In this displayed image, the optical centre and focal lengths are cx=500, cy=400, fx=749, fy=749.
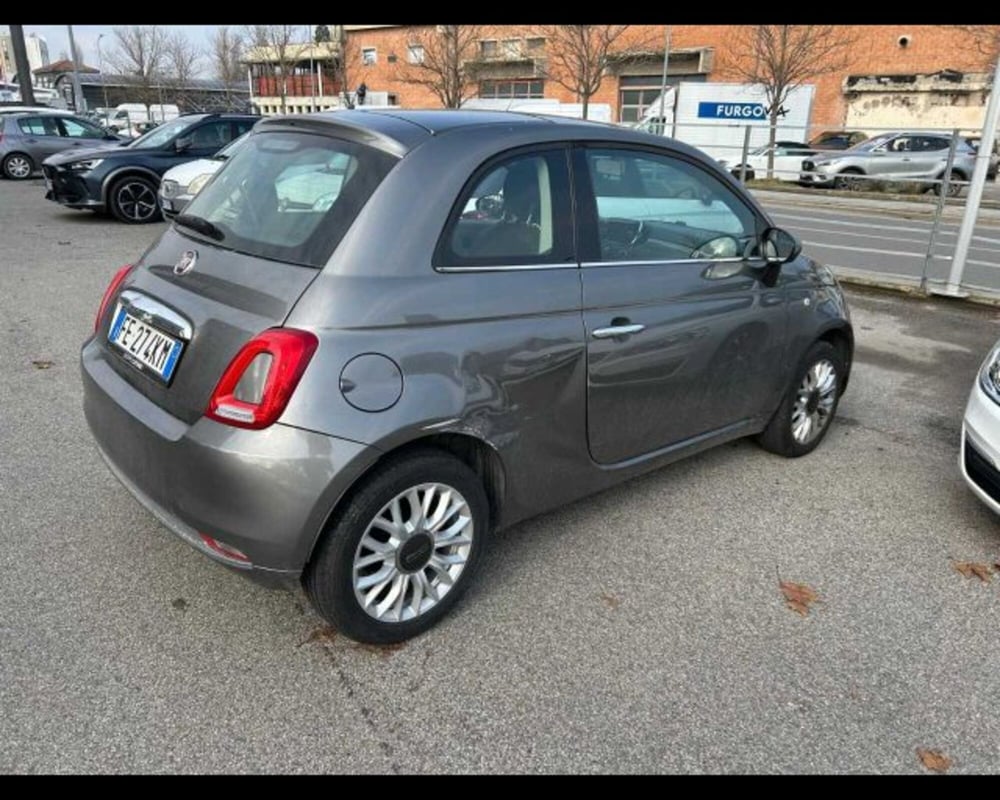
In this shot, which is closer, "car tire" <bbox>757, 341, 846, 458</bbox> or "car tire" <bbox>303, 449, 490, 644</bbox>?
"car tire" <bbox>303, 449, 490, 644</bbox>

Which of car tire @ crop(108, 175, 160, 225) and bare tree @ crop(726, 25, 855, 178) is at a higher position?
bare tree @ crop(726, 25, 855, 178)

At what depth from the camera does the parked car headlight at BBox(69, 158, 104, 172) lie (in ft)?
35.6

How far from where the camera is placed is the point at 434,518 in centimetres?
249

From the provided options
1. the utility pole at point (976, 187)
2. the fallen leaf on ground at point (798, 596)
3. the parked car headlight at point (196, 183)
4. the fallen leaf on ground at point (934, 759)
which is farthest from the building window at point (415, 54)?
the fallen leaf on ground at point (934, 759)

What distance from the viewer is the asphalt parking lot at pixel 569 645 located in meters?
2.12

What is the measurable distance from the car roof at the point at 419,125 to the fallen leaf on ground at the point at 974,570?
2.16m

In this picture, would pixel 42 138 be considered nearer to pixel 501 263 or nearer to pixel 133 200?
pixel 133 200

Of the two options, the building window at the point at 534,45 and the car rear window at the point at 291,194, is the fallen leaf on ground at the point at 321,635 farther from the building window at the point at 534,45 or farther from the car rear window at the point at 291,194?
the building window at the point at 534,45

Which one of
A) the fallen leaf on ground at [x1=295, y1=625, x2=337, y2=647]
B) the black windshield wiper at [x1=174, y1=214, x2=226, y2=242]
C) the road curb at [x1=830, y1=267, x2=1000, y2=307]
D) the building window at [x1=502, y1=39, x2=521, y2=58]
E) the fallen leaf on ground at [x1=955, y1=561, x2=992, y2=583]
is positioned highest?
the building window at [x1=502, y1=39, x2=521, y2=58]

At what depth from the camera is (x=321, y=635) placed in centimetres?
255

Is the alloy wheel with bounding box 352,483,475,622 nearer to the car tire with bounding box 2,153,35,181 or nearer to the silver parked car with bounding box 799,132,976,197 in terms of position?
the silver parked car with bounding box 799,132,976,197

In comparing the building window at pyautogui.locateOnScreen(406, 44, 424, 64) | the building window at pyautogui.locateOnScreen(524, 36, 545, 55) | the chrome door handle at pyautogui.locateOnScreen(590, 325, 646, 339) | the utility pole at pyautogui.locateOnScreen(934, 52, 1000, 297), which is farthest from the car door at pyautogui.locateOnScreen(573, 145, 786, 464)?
the building window at pyautogui.locateOnScreen(406, 44, 424, 64)

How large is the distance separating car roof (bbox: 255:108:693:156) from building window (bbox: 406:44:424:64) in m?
40.9

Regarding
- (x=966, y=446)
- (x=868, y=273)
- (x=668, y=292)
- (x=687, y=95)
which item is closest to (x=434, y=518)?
(x=668, y=292)
